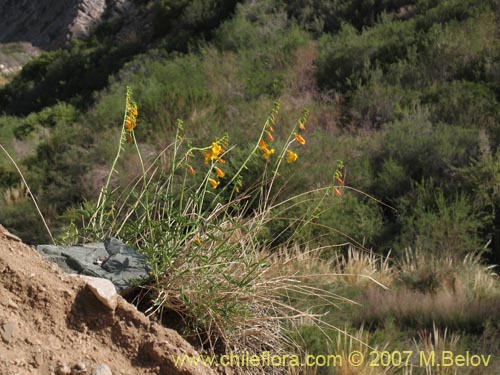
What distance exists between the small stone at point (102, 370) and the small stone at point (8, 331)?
0.33m

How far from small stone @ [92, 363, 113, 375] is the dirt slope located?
0.02 m

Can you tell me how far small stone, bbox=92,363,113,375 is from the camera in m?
3.05

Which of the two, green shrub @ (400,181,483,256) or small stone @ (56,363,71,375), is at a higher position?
small stone @ (56,363,71,375)

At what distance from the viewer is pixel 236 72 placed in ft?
53.7

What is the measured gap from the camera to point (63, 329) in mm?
3121

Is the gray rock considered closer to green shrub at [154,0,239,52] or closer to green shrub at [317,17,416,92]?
green shrub at [317,17,416,92]

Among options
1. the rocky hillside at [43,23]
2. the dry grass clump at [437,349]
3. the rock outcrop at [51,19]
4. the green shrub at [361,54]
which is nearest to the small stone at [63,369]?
the dry grass clump at [437,349]

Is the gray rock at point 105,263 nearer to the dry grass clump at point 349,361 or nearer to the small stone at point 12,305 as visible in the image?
the small stone at point 12,305

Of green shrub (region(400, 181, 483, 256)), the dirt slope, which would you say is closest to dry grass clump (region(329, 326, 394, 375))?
the dirt slope

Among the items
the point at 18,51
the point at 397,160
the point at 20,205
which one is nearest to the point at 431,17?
the point at 397,160

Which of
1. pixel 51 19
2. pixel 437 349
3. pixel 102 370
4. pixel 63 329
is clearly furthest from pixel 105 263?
pixel 51 19

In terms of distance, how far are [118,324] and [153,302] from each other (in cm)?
36

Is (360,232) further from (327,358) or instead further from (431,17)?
(431,17)

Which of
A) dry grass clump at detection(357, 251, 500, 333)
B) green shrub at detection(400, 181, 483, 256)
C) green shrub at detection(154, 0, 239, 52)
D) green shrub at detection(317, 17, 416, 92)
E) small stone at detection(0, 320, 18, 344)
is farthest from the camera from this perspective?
green shrub at detection(154, 0, 239, 52)
